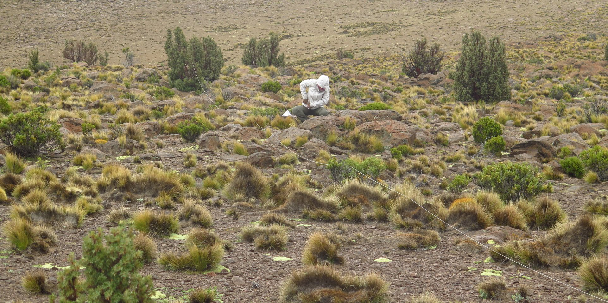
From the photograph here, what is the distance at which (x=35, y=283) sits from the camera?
5.20 metres

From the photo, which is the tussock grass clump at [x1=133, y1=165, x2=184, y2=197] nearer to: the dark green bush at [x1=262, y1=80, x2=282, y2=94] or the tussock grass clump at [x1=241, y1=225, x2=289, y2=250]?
the tussock grass clump at [x1=241, y1=225, x2=289, y2=250]

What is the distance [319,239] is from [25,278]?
3.64 m

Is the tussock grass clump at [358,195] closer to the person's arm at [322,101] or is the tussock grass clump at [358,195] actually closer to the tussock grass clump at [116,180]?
the tussock grass clump at [116,180]

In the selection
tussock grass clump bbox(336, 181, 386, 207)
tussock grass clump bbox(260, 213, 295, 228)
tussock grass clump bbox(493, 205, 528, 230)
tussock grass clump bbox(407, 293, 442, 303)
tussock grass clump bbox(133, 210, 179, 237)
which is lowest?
tussock grass clump bbox(336, 181, 386, 207)

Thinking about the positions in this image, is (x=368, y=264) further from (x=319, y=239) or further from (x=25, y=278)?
(x=25, y=278)

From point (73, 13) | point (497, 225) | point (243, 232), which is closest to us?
point (243, 232)

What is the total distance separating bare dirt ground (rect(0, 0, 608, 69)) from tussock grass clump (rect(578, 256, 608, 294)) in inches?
1788

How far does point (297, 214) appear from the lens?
902 centimetres

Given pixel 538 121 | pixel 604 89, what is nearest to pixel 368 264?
pixel 538 121

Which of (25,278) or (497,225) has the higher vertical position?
(25,278)

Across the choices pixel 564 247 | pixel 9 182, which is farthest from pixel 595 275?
pixel 9 182

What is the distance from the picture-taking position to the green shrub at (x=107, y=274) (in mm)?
3975

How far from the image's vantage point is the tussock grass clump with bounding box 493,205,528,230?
26.0ft

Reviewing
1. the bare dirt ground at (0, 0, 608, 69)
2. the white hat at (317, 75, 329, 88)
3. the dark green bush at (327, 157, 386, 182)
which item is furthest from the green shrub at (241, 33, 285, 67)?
the dark green bush at (327, 157, 386, 182)
